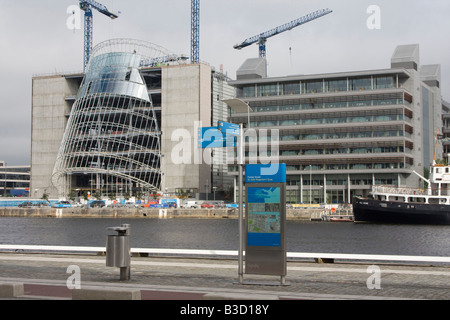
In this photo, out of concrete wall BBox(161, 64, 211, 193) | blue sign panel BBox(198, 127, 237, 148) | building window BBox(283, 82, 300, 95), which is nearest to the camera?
blue sign panel BBox(198, 127, 237, 148)

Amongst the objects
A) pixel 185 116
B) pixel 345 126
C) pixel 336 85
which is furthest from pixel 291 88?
pixel 185 116

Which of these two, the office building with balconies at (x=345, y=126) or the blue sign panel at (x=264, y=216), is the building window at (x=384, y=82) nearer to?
the office building with balconies at (x=345, y=126)

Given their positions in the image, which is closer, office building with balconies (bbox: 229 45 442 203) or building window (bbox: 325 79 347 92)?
office building with balconies (bbox: 229 45 442 203)

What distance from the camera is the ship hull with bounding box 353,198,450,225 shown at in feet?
282

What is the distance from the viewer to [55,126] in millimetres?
162125

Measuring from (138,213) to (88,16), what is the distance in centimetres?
7846

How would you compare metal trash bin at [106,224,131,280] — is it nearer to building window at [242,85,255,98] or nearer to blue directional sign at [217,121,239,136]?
blue directional sign at [217,121,239,136]

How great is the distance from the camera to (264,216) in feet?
50.0

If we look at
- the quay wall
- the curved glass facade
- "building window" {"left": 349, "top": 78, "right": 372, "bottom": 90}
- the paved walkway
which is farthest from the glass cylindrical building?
the paved walkway

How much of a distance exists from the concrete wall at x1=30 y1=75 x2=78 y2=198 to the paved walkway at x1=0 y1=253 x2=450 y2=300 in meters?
145

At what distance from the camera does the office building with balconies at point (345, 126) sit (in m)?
117

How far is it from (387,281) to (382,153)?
344 feet

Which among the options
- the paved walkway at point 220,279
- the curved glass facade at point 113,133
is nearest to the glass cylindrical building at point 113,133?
the curved glass facade at point 113,133
